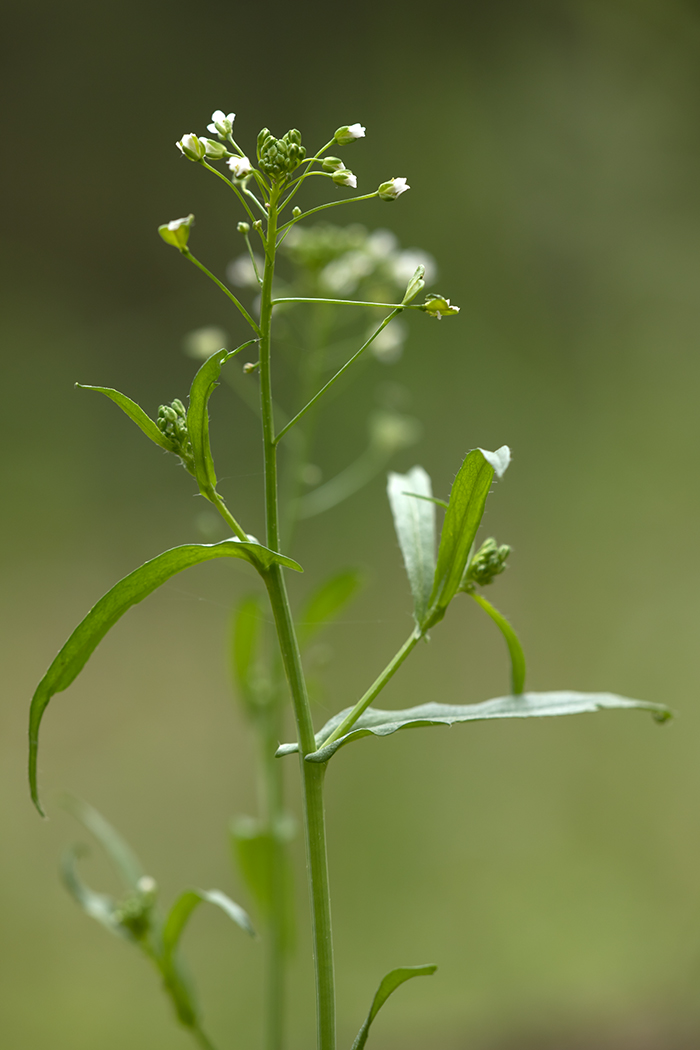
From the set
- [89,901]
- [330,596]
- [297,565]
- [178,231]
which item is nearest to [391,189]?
[178,231]

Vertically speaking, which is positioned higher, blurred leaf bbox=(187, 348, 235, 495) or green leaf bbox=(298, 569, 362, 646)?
blurred leaf bbox=(187, 348, 235, 495)

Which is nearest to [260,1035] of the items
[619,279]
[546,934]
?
[546,934]

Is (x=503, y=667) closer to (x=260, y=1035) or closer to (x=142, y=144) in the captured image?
(x=260, y=1035)

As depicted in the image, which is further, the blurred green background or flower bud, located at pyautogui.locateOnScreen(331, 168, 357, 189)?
the blurred green background

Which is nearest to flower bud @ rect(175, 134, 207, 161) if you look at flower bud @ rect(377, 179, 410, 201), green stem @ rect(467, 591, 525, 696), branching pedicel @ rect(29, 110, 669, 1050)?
branching pedicel @ rect(29, 110, 669, 1050)

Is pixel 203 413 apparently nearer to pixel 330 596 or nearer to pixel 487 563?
pixel 487 563

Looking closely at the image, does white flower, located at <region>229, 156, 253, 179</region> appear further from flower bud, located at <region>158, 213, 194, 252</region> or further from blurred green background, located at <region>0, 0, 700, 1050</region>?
blurred green background, located at <region>0, 0, 700, 1050</region>

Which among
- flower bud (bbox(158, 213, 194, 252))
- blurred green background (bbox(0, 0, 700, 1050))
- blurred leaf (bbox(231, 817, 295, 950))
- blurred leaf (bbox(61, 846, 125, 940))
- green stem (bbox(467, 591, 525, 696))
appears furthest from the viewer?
blurred green background (bbox(0, 0, 700, 1050))

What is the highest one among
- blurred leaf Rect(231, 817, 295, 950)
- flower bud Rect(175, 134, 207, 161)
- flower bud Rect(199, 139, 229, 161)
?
flower bud Rect(199, 139, 229, 161)

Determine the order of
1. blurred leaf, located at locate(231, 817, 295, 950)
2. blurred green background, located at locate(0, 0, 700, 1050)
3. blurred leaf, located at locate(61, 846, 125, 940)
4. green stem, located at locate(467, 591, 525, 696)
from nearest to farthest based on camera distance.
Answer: green stem, located at locate(467, 591, 525, 696)
blurred leaf, located at locate(61, 846, 125, 940)
blurred leaf, located at locate(231, 817, 295, 950)
blurred green background, located at locate(0, 0, 700, 1050)
